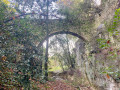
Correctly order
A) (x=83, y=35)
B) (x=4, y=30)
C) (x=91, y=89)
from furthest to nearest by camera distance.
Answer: (x=83, y=35)
(x=91, y=89)
(x=4, y=30)

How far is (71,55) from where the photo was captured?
9.70 metres

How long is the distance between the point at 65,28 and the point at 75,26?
2.45 ft

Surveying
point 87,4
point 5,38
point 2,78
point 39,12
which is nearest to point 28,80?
point 2,78

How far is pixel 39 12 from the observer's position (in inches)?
137

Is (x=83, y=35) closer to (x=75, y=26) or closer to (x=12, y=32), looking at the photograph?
(x=75, y=26)

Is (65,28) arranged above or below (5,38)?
above

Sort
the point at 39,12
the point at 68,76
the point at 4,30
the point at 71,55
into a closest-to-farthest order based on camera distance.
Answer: the point at 4,30, the point at 39,12, the point at 68,76, the point at 71,55

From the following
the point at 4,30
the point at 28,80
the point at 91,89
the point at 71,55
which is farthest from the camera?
the point at 71,55

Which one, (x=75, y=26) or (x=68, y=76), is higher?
(x=75, y=26)

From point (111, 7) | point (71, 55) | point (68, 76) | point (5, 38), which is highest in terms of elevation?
point (111, 7)

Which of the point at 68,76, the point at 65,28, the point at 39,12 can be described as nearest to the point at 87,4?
the point at 65,28

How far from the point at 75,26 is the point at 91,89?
4.34 meters

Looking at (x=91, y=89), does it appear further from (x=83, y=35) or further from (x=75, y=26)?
(x=75, y=26)

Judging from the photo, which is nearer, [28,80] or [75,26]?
[28,80]
